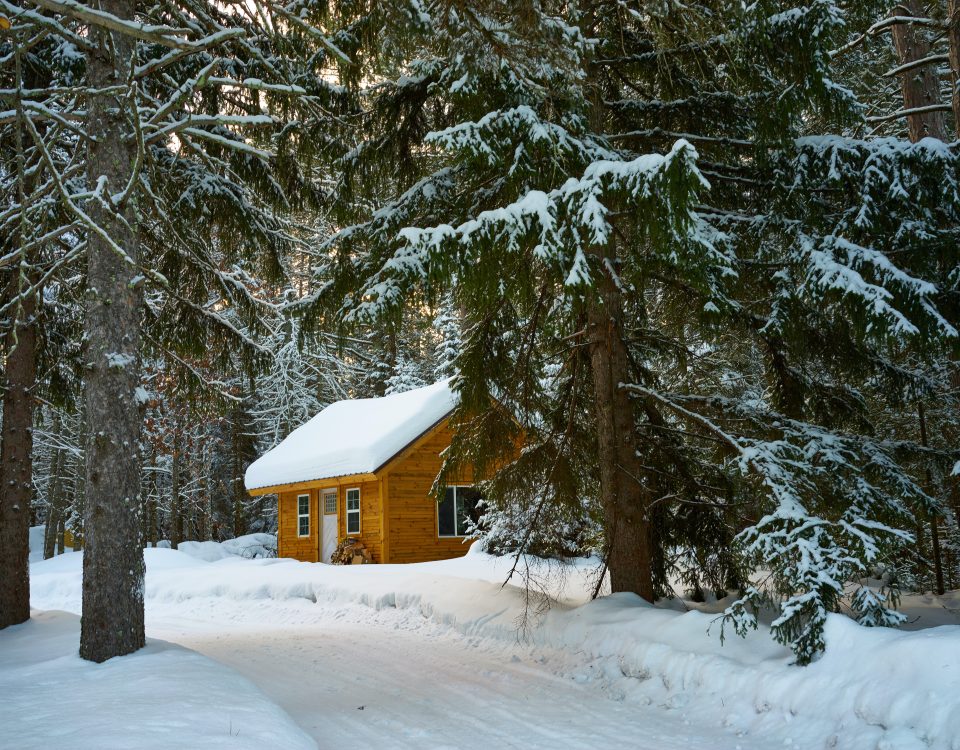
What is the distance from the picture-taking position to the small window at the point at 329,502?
77.3ft

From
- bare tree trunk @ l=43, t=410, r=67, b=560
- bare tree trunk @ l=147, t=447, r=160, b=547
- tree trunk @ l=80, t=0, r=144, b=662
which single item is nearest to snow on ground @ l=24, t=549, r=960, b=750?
tree trunk @ l=80, t=0, r=144, b=662

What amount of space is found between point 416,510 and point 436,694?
14.2m

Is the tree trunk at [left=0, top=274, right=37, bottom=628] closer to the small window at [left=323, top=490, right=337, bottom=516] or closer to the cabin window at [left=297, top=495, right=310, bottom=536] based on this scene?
the small window at [left=323, top=490, right=337, bottom=516]

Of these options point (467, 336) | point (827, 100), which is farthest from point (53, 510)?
point (827, 100)

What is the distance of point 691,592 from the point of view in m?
10.6

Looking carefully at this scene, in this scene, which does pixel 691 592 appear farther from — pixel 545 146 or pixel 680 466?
pixel 545 146

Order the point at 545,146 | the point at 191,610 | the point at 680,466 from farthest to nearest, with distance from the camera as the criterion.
A: the point at 191,610, the point at 680,466, the point at 545,146

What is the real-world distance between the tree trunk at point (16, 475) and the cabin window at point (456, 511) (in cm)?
1239

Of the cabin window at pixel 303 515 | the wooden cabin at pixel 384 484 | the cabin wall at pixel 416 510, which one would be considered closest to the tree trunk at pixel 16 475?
the wooden cabin at pixel 384 484

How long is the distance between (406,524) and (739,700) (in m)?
15.8

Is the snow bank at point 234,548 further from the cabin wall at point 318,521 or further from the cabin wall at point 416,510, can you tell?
the cabin wall at point 416,510

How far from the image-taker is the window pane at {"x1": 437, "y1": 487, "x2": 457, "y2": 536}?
71.2 feet

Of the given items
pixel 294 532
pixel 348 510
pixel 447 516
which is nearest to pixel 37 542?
pixel 294 532

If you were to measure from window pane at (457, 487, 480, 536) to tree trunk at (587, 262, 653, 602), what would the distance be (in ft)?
43.1
